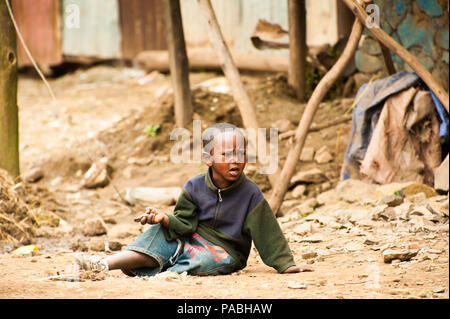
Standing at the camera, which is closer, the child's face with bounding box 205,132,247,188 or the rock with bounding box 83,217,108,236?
the child's face with bounding box 205,132,247,188

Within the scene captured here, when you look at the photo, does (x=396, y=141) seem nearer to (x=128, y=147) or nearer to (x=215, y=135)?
(x=215, y=135)

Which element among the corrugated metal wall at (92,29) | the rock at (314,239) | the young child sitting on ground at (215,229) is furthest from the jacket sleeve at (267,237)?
the corrugated metal wall at (92,29)

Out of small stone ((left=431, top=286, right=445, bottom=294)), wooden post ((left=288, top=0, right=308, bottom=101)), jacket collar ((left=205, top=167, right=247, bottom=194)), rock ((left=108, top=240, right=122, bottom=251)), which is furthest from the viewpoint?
wooden post ((left=288, top=0, right=308, bottom=101))

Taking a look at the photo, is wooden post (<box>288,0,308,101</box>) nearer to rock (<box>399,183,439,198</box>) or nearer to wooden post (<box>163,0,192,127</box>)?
wooden post (<box>163,0,192,127</box>)

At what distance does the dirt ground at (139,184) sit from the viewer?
2.82 metres

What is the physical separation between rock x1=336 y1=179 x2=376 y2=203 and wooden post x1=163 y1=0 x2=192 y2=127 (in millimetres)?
2515

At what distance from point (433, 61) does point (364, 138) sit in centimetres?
152

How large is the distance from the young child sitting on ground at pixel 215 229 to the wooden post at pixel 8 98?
256 cm

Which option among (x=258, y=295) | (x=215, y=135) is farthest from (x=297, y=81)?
(x=258, y=295)

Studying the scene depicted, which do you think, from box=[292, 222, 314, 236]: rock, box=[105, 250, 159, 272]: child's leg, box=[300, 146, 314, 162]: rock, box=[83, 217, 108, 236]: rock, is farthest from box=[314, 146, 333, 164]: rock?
box=[105, 250, 159, 272]: child's leg

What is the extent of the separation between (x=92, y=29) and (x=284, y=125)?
20.3ft

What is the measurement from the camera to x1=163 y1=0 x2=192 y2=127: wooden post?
7.02m

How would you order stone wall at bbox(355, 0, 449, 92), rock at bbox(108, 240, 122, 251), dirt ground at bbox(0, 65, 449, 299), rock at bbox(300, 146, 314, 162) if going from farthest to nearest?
rock at bbox(300, 146, 314, 162) < stone wall at bbox(355, 0, 449, 92) < rock at bbox(108, 240, 122, 251) < dirt ground at bbox(0, 65, 449, 299)

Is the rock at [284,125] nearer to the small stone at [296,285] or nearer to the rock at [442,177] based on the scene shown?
the rock at [442,177]
